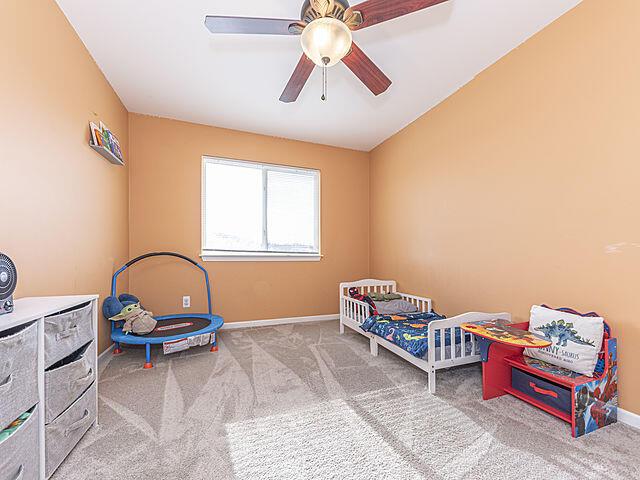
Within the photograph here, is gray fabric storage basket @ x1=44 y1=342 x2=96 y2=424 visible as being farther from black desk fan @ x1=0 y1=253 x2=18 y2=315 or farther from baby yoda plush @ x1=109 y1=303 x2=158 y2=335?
baby yoda plush @ x1=109 y1=303 x2=158 y2=335

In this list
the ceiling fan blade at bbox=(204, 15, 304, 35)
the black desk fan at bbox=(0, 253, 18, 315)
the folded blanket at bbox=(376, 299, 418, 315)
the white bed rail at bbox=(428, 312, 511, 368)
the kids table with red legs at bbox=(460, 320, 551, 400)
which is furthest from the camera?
the folded blanket at bbox=(376, 299, 418, 315)

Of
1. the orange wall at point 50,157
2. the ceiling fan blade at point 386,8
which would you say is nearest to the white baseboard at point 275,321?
the orange wall at point 50,157

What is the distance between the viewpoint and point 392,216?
3.92 meters

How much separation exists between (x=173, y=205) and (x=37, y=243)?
1.87 meters

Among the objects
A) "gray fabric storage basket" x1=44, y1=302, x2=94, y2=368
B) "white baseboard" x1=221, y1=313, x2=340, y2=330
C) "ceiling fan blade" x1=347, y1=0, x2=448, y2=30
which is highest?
"ceiling fan blade" x1=347, y1=0, x2=448, y2=30

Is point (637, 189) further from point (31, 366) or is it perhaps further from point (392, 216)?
point (31, 366)

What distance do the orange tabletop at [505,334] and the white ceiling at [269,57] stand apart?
2.11 metres

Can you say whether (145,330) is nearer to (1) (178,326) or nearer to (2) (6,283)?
(1) (178,326)

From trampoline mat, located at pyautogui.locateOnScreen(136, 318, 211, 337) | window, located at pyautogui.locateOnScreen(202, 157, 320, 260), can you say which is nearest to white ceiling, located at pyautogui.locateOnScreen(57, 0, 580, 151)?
window, located at pyautogui.locateOnScreen(202, 157, 320, 260)

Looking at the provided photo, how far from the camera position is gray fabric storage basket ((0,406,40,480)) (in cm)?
97

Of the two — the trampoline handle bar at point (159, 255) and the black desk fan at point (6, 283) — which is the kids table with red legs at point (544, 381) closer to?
the black desk fan at point (6, 283)

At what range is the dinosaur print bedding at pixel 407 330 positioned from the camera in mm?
2174

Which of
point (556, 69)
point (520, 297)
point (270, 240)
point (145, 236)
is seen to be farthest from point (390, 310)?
point (145, 236)

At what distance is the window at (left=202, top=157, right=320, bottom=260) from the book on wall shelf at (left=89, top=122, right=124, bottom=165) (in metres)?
1.04
